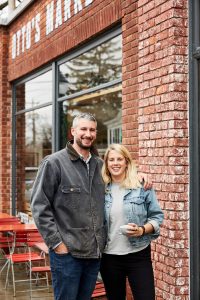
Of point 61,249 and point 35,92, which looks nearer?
point 61,249

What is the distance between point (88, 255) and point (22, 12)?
787cm

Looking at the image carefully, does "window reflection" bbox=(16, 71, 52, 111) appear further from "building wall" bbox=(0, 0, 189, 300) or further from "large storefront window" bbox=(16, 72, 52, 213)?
"building wall" bbox=(0, 0, 189, 300)

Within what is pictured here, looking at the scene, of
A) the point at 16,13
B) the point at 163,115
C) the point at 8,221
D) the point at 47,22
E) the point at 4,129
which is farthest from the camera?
the point at 4,129

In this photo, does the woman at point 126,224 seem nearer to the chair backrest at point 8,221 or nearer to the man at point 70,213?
the man at point 70,213

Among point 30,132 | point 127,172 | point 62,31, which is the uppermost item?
point 62,31

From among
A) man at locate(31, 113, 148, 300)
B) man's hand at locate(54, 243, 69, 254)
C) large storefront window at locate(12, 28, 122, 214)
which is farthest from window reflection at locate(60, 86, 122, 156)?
man's hand at locate(54, 243, 69, 254)

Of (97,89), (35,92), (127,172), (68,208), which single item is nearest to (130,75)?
(97,89)

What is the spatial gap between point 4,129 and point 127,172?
27.0 feet

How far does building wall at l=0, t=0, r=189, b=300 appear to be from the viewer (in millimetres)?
5359

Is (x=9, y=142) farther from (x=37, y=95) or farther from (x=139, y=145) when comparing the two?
(x=139, y=145)

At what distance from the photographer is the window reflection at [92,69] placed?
25.7 ft

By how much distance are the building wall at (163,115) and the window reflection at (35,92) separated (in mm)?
3792

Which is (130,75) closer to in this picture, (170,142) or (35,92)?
(170,142)

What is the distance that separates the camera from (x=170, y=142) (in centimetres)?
539
